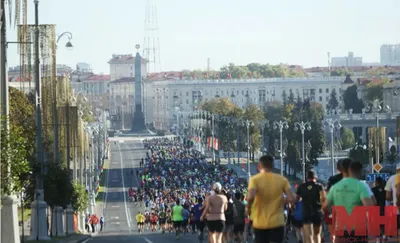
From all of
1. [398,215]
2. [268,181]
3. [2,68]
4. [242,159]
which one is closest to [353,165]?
[268,181]

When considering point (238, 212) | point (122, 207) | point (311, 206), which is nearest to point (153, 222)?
point (238, 212)

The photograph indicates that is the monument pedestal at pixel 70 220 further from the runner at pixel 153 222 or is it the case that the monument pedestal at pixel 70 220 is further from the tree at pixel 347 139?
the tree at pixel 347 139

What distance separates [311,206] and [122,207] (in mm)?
79136

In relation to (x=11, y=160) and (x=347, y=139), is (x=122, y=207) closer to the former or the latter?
(x=347, y=139)

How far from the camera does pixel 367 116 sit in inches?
6964

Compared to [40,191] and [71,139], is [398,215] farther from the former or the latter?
[71,139]

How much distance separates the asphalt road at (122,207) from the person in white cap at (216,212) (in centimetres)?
1278

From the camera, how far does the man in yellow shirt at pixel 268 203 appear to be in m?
20.9

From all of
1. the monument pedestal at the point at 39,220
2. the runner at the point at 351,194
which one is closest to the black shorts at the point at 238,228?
the runner at the point at 351,194

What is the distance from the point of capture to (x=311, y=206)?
25.6 metres

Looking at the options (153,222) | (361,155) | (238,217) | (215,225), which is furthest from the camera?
(361,155)

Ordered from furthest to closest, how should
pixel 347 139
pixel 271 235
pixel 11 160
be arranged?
pixel 347 139 → pixel 11 160 → pixel 271 235

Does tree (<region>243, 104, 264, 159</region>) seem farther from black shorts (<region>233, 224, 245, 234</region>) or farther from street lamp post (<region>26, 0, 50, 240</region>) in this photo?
black shorts (<region>233, 224, 245, 234</region>)

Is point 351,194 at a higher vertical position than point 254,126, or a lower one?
higher
